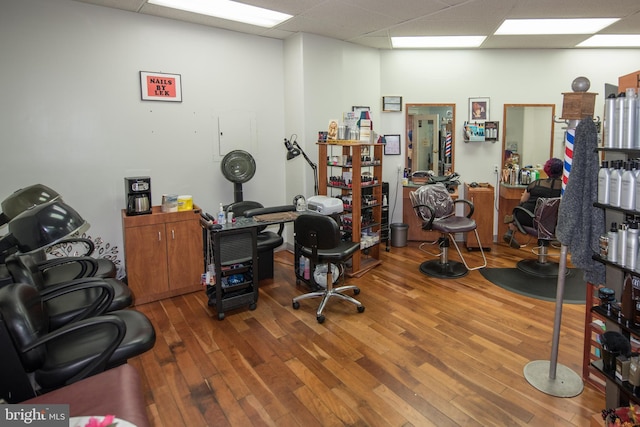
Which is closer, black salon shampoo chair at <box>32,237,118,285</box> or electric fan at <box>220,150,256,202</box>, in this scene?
black salon shampoo chair at <box>32,237,118,285</box>

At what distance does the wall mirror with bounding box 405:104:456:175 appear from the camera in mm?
5711

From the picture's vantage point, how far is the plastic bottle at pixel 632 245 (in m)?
1.88

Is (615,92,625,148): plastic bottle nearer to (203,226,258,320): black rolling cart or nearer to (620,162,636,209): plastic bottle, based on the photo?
(620,162,636,209): plastic bottle

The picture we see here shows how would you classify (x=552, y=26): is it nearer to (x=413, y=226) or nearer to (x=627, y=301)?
(x=413, y=226)

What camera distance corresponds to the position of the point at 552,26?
4539 millimetres

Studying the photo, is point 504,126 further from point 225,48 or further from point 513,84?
point 225,48

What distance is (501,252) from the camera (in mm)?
5297

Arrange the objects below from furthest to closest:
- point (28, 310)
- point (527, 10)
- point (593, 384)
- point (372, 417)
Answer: point (527, 10) < point (593, 384) < point (372, 417) < point (28, 310)

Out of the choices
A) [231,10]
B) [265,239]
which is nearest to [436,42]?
[231,10]

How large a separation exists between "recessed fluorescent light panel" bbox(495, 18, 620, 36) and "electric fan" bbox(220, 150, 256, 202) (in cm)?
321

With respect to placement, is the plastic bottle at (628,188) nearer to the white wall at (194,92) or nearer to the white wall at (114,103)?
the white wall at (194,92)

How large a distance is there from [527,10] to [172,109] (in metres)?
3.78

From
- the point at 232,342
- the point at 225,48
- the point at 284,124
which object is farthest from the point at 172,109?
the point at 232,342

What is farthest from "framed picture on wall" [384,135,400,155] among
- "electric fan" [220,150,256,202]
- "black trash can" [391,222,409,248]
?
"electric fan" [220,150,256,202]
